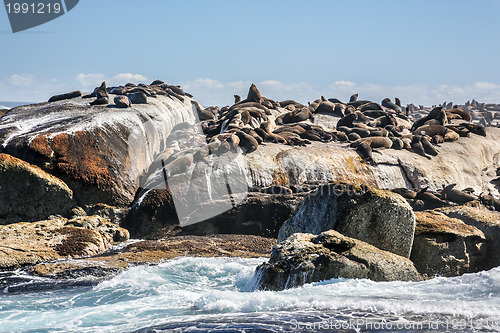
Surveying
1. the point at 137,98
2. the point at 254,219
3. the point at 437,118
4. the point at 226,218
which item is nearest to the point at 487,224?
the point at 254,219

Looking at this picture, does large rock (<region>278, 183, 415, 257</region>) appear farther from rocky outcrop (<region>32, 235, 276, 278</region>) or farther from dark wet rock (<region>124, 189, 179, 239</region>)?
dark wet rock (<region>124, 189, 179, 239</region>)

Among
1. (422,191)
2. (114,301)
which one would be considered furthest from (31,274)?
(422,191)

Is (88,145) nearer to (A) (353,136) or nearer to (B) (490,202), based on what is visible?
(A) (353,136)

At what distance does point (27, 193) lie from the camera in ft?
50.1

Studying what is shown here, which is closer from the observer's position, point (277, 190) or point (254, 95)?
point (277, 190)

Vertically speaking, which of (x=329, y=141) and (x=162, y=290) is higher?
(x=329, y=141)

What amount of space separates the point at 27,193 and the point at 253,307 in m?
9.87

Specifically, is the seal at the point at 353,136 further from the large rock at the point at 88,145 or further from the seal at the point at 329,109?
the large rock at the point at 88,145

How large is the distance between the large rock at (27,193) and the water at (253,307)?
5.12 meters

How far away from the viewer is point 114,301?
9.23 metres

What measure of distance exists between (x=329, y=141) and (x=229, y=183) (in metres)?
6.43

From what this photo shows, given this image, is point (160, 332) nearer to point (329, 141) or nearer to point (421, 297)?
point (421, 297)

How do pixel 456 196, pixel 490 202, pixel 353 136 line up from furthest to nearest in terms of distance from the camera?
pixel 353 136 < pixel 490 202 < pixel 456 196

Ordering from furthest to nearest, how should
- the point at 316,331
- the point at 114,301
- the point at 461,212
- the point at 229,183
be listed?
the point at 229,183, the point at 461,212, the point at 114,301, the point at 316,331
